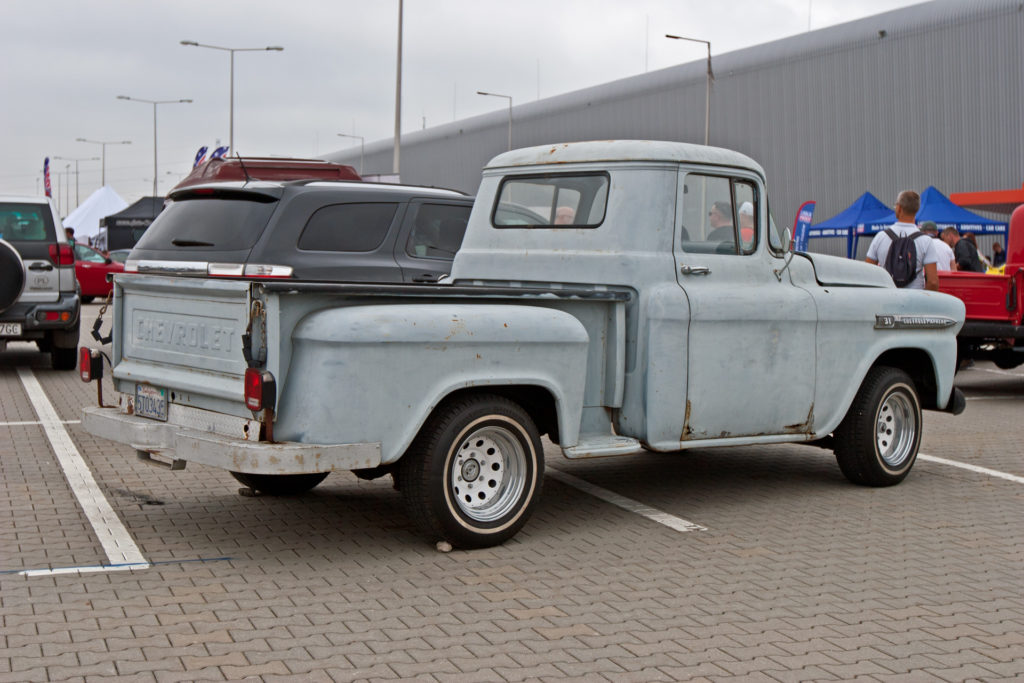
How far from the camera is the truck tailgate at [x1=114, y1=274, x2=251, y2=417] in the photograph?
5.69m

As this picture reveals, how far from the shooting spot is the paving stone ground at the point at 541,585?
4465 millimetres

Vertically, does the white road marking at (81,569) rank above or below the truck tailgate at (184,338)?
below

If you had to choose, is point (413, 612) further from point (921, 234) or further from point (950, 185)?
point (950, 185)

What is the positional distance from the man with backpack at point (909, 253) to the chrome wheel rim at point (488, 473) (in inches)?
225

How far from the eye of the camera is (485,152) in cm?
7412

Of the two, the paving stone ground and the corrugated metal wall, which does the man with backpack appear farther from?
the corrugated metal wall

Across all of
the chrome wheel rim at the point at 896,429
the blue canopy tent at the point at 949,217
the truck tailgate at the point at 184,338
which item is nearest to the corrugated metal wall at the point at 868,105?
the blue canopy tent at the point at 949,217

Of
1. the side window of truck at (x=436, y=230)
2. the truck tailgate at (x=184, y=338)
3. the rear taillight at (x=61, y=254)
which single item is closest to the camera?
the truck tailgate at (x=184, y=338)

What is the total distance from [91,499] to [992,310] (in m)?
9.77

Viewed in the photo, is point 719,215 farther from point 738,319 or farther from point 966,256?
point 966,256

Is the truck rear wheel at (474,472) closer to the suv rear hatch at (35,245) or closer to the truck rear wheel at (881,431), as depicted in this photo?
the truck rear wheel at (881,431)

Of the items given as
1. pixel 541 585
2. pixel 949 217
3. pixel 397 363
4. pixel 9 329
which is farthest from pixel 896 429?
pixel 949 217

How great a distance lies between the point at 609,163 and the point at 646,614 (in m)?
2.92

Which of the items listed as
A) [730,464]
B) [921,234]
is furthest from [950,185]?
[730,464]
